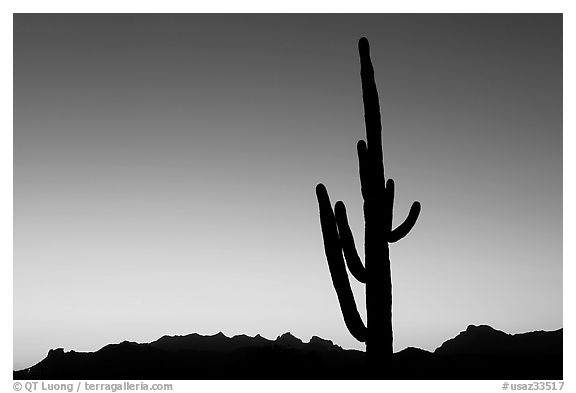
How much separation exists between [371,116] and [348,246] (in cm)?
212

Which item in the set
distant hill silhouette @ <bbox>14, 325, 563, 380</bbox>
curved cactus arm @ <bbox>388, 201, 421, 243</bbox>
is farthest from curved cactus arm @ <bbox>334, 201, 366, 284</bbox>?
distant hill silhouette @ <bbox>14, 325, 563, 380</bbox>

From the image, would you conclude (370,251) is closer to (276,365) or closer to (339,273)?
(339,273)

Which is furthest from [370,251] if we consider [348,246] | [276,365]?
[276,365]

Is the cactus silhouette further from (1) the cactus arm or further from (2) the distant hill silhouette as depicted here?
(2) the distant hill silhouette

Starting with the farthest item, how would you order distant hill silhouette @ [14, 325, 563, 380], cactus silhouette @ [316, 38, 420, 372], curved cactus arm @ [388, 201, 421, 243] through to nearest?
distant hill silhouette @ [14, 325, 563, 380]
curved cactus arm @ [388, 201, 421, 243]
cactus silhouette @ [316, 38, 420, 372]

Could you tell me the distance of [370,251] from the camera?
10383 mm

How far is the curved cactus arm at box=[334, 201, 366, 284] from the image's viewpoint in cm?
1022

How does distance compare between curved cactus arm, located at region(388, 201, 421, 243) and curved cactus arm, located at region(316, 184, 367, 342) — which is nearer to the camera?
curved cactus arm, located at region(316, 184, 367, 342)

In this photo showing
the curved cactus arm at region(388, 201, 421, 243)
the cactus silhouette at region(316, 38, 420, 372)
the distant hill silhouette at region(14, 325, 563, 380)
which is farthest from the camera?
the distant hill silhouette at region(14, 325, 563, 380)

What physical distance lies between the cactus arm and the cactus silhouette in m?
0.02

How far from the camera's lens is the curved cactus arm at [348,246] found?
1022cm
